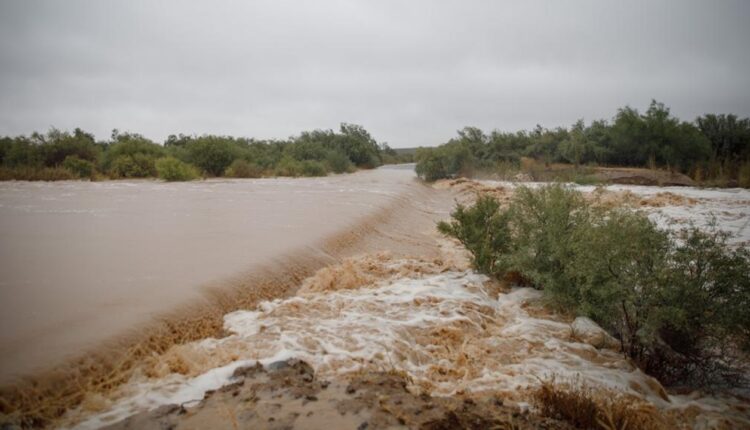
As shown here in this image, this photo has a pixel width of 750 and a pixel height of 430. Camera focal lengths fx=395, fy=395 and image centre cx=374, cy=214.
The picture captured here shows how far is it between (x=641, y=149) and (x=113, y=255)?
28312 mm

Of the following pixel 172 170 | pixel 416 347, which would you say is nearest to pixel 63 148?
pixel 172 170

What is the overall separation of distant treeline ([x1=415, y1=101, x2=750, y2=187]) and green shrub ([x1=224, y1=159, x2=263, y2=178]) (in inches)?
465

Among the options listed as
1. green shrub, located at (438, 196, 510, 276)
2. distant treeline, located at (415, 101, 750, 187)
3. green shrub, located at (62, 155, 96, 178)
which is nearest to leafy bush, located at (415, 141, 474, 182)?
distant treeline, located at (415, 101, 750, 187)

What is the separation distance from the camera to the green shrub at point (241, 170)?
934 inches

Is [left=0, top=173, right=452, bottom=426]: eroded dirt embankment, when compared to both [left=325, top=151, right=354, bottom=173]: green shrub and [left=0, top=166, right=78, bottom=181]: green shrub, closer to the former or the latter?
[left=0, top=166, right=78, bottom=181]: green shrub

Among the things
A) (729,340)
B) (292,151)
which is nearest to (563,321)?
(729,340)

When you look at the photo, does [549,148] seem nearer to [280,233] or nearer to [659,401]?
[280,233]

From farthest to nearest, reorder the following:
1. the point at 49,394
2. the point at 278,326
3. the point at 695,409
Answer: the point at 278,326 < the point at 695,409 < the point at 49,394

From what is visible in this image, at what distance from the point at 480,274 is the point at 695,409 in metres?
3.34

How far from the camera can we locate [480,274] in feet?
20.0

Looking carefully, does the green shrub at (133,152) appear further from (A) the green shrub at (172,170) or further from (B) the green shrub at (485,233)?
(B) the green shrub at (485,233)

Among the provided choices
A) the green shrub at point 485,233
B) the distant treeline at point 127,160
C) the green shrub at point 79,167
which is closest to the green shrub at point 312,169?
the distant treeline at point 127,160

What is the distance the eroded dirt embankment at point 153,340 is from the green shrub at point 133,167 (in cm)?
1740

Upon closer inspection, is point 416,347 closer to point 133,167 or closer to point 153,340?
point 153,340
